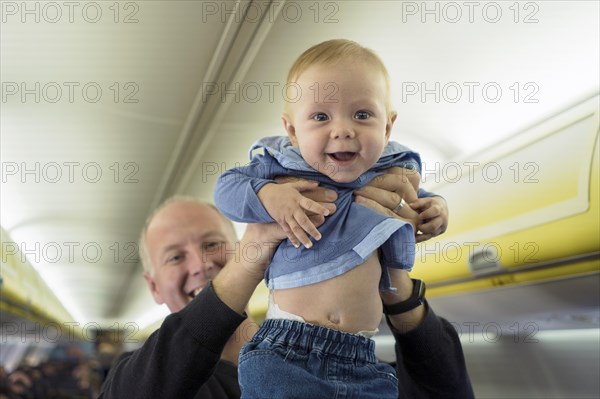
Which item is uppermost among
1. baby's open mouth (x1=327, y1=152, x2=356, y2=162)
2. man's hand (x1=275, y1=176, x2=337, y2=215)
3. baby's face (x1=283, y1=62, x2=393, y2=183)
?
Answer: baby's face (x1=283, y1=62, x2=393, y2=183)

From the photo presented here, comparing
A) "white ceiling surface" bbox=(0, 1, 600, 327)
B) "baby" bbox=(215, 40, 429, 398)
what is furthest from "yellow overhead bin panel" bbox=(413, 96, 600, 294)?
"baby" bbox=(215, 40, 429, 398)

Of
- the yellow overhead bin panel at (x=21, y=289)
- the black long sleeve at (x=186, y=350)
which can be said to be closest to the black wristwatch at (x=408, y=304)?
the black long sleeve at (x=186, y=350)

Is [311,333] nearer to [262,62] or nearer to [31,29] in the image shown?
[262,62]

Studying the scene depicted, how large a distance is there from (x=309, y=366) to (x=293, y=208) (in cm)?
35

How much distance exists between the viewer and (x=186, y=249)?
2.57 metres

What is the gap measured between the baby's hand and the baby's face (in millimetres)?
82

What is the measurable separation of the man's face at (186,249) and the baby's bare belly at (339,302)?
1.11 meters

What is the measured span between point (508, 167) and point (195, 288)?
4.33 ft

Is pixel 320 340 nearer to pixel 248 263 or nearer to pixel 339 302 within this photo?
pixel 339 302

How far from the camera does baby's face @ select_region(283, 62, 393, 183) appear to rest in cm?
143

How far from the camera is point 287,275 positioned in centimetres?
147

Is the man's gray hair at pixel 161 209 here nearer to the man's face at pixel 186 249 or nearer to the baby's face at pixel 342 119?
the man's face at pixel 186 249

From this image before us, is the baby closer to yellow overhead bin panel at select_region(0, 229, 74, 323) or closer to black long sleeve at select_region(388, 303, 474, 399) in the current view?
black long sleeve at select_region(388, 303, 474, 399)

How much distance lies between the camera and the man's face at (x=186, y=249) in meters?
2.53
